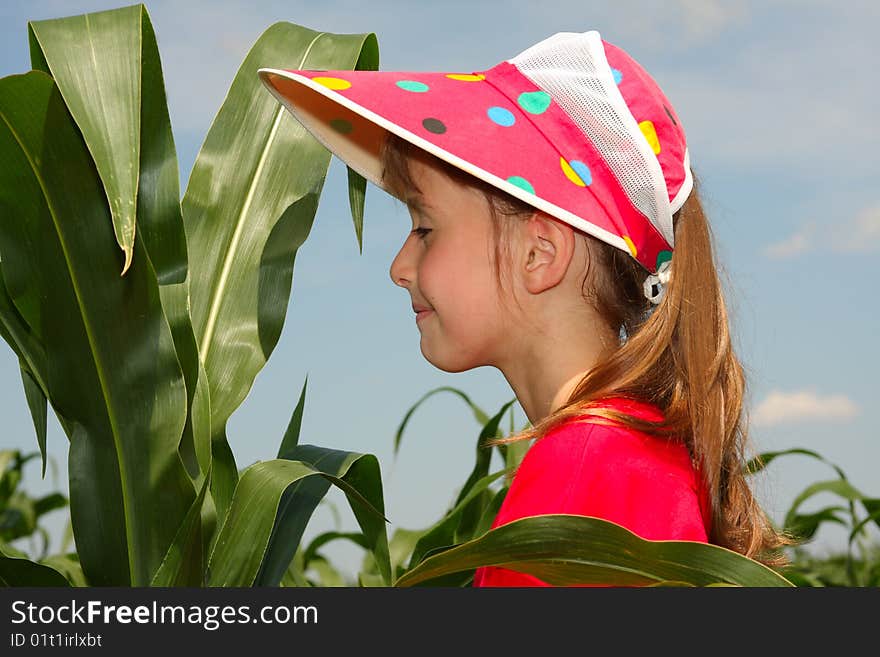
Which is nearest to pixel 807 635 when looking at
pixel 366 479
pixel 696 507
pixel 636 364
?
pixel 696 507

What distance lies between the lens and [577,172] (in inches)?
33.4

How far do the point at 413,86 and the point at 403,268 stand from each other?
17 cm

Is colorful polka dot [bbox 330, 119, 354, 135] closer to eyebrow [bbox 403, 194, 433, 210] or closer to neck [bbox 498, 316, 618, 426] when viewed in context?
eyebrow [bbox 403, 194, 433, 210]

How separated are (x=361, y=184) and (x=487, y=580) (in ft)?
1.72

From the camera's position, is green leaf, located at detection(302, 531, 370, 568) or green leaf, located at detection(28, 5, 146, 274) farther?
green leaf, located at detection(302, 531, 370, 568)

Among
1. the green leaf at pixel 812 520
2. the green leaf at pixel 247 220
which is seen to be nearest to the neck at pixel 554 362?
the green leaf at pixel 247 220

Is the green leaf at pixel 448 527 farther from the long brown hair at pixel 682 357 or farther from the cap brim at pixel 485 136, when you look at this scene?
the cap brim at pixel 485 136

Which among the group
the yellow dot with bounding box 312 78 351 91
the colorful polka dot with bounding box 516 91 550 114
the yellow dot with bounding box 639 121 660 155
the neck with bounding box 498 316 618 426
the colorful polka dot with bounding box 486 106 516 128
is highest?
the yellow dot with bounding box 312 78 351 91

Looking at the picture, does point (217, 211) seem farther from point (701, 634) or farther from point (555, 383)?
point (701, 634)

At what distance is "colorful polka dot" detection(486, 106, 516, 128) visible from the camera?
2.81 ft

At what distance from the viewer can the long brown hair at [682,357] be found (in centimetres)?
82

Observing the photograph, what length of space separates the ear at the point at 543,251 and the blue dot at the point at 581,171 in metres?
0.05

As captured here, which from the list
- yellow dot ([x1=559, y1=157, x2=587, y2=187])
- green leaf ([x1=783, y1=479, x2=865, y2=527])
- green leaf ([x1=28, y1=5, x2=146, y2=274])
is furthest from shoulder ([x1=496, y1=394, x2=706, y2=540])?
green leaf ([x1=783, y1=479, x2=865, y2=527])

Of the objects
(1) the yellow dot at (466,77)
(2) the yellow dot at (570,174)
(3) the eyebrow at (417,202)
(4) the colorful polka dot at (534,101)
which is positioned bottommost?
(2) the yellow dot at (570,174)
